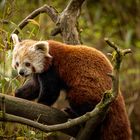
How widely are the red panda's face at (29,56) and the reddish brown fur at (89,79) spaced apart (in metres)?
0.10

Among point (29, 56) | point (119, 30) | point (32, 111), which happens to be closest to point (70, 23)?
point (29, 56)

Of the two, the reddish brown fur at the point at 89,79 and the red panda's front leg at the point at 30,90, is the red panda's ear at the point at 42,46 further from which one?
the red panda's front leg at the point at 30,90

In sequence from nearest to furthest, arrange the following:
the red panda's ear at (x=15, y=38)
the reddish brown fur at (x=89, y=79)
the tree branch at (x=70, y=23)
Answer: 1. the reddish brown fur at (x=89, y=79)
2. the red panda's ear at (x=15, y=38)
3. the tree branch at (x=70, y=23)

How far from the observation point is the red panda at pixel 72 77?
164 inches

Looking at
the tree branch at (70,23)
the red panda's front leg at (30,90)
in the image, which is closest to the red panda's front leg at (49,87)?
the red panda's front leg at (30,90)

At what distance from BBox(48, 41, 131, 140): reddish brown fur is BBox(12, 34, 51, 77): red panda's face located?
95mm

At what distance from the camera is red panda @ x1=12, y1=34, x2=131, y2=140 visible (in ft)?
13.7

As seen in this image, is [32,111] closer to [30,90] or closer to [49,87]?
[49,87]

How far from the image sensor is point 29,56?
455 cm

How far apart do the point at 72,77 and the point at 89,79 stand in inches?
5.3

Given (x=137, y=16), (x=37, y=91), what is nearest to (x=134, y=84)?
(x=137, y=16)

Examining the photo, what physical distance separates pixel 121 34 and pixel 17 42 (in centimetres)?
634

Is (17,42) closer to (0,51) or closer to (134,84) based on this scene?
(0,51)

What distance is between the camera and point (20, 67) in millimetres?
4438
